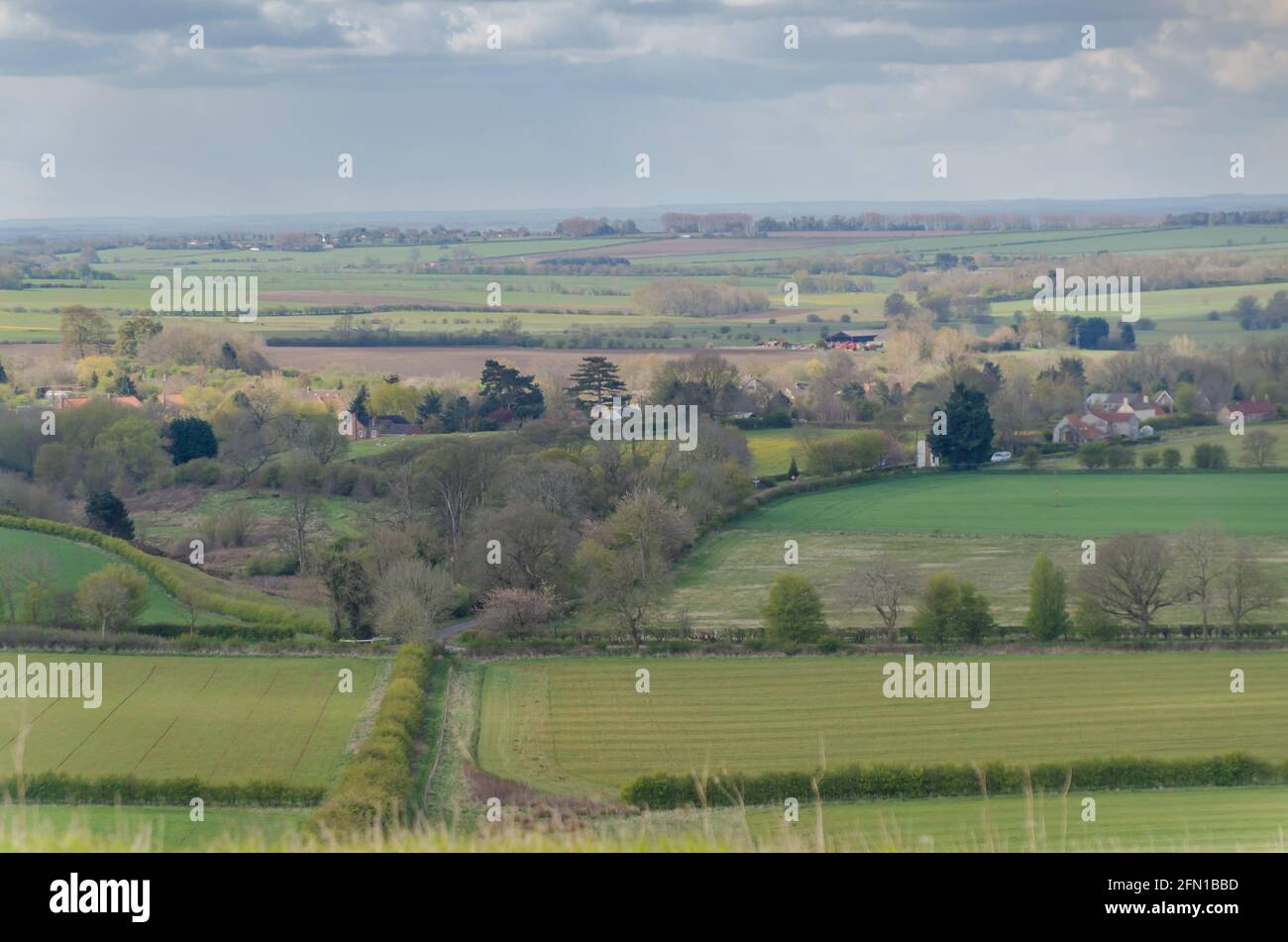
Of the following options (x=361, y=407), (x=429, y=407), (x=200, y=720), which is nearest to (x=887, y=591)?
(x=200, y=720)

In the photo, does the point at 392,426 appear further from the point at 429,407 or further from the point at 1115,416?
the point at 1115,416

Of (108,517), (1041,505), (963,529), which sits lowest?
(963,529)

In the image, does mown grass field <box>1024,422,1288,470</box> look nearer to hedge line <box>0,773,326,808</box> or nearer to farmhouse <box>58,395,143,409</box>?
hedge line <box>0,773,326,808</box>

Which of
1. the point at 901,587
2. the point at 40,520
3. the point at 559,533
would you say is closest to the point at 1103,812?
the point at 901,587

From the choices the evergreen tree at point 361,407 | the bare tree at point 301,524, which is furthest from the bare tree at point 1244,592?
the evergreen tree at point 361,407

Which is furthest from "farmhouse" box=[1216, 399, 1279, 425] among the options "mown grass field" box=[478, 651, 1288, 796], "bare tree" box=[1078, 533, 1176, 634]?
"mown grass field" box=[478, 651, 1288, 796]

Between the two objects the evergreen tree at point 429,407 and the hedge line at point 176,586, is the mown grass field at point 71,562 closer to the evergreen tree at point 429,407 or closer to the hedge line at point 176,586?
the hedge line at point 176,586
